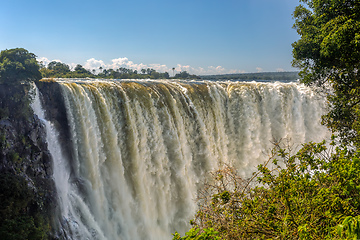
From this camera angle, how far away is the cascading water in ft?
33.9

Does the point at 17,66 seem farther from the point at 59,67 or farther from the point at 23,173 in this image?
the point at 59,67

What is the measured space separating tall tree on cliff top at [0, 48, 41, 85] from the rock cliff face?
31 cm

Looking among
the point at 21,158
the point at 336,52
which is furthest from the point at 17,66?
the point at 336,52

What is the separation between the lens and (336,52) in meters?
8.66

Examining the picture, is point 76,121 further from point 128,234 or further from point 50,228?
point 128,234

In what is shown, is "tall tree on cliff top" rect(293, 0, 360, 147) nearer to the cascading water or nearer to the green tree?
the cascading water

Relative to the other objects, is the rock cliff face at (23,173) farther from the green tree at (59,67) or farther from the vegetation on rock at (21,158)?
the green tree at (59,67)

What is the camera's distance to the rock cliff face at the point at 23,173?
716cm

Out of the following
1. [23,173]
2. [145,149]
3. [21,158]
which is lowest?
[145,149]

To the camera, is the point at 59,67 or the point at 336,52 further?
the point at 59,67

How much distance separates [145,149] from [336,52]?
27.8 feet

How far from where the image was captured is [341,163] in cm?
485

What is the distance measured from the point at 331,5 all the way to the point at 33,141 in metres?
11.6

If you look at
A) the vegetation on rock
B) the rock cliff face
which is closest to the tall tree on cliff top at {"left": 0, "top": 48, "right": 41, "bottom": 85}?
the vegetation on rock
